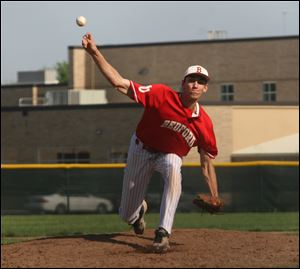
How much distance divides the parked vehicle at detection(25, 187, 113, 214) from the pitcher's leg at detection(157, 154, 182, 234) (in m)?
14.4

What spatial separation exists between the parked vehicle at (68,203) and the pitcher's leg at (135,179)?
1374 centimetres

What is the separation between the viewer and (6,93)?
50.4 metres

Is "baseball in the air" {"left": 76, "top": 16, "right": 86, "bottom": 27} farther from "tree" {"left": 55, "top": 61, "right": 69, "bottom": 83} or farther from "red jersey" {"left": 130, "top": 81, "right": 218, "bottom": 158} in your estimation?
"tree" {"left": 55, "top": 61, "right": 69, "bottom": 83}

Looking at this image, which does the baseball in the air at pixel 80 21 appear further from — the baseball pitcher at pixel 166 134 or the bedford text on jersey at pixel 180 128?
the bedford text on jersey at pixel 180 128

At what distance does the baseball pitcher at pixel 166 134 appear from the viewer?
7426 mm

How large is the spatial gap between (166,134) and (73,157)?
3011cm

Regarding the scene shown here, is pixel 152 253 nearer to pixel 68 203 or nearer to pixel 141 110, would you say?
pixel 68 203

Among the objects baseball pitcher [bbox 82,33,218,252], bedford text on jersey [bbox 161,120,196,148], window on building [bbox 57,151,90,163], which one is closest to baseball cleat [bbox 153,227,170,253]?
baseball pitcher [bbox 82,33,218,252]

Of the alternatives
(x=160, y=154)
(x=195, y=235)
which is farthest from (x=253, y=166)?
(x=160, y=154)

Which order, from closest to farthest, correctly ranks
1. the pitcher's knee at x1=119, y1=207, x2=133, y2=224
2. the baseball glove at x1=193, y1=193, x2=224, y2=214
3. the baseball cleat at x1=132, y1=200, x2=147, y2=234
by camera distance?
the baseball glove at x1=193, y1=193, x2=224, y2=214 < the pitcher's knee at x1=119, y1=207, x2=133, y2=224 < the baseball cleat at x1=132, y1=200, x2=147, y2=234

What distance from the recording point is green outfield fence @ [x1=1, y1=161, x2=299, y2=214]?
22.0m

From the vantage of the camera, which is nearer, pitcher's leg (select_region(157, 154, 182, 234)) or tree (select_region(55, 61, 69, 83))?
pitcher's leg (select_region(157, 154, 182, 234))

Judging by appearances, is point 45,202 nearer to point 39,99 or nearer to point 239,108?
point 239,108

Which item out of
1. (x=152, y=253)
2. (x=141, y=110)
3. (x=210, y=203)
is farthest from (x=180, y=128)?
(x=141, y=110)
